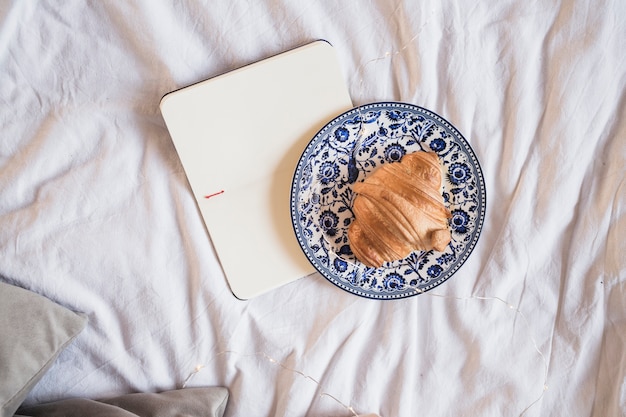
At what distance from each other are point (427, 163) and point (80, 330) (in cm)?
65

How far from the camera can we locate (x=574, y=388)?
0.99 m

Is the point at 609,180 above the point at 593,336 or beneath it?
above

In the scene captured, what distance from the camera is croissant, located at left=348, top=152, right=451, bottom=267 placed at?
0.90 m

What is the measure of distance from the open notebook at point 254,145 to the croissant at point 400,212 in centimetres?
13

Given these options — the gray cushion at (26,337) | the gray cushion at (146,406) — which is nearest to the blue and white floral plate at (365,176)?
the gray cushion at (146,406)

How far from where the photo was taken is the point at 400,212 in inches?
35.2

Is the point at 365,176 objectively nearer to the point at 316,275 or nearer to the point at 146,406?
the point at 316,275

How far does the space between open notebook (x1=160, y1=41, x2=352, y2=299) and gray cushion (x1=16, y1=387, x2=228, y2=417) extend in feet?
0.62

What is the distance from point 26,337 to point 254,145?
483mm

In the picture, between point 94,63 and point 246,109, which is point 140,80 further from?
point 246,109

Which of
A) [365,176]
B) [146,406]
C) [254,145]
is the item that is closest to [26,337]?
[146,406]

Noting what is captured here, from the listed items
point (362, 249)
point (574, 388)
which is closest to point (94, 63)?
point (362, 249)

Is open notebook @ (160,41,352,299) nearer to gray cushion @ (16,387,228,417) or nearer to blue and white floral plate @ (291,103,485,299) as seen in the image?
blue and white floral plate @ (291,103,485,299)

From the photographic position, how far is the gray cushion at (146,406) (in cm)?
89
